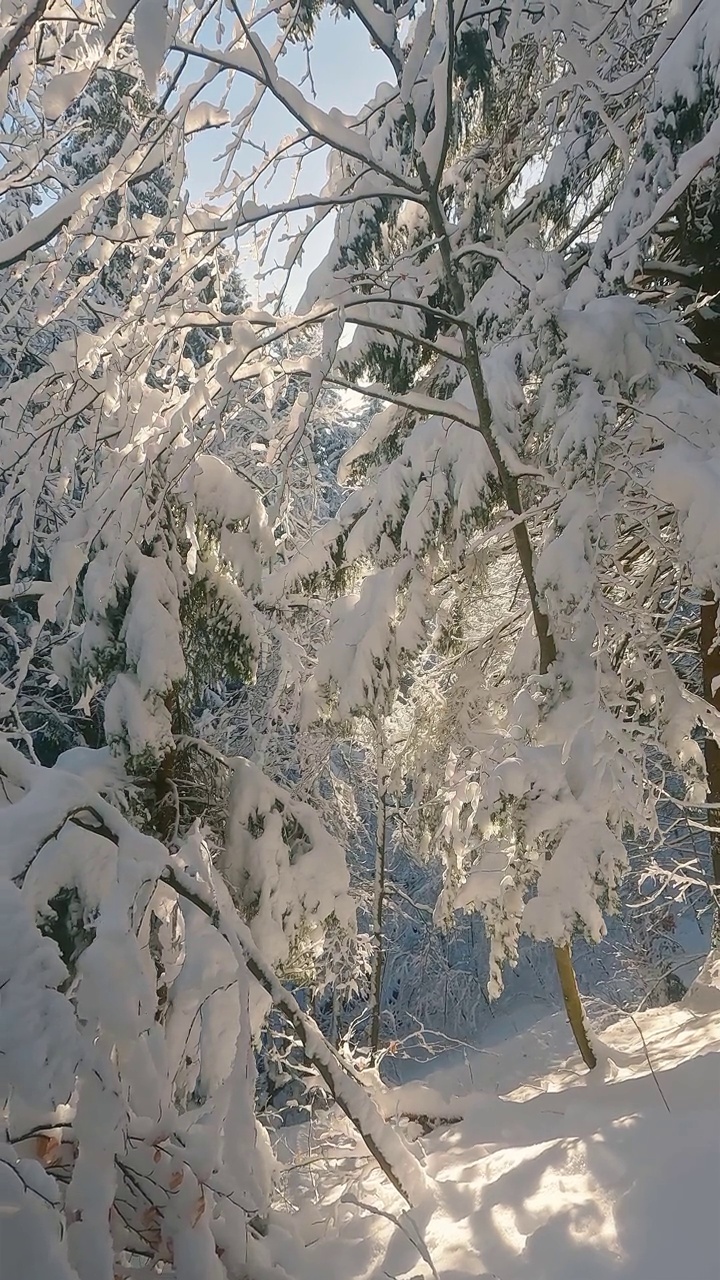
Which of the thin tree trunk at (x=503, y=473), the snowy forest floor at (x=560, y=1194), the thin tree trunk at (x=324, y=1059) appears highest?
the thin tree trunk at (x=503, y=473)

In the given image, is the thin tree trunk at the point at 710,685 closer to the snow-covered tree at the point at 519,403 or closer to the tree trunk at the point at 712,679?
the tree trunk at the point at 712,679

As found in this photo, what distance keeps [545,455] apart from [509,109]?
6.85 feet

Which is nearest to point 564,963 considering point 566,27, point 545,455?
point 545,455

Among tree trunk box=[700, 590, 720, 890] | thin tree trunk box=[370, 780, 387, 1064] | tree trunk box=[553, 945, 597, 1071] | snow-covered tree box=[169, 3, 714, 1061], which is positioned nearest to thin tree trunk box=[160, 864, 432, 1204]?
snow-covered tree box=[169, 3, 714, 1061]

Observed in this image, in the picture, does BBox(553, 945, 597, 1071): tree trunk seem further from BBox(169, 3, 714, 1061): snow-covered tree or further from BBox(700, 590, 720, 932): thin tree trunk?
BBox(700, 590, 720, 932): thin tree trunk

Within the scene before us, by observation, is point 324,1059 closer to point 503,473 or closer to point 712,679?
point 503,473

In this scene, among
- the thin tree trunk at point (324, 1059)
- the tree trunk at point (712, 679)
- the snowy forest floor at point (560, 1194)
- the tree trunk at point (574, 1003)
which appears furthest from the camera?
the tree trunk at point (712, 679)

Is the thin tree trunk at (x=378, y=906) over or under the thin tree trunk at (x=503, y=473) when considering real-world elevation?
under

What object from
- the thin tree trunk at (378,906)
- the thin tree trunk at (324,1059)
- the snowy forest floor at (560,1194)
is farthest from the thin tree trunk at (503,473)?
the thin tree trunk at (378,906)

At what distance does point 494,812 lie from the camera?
3.51m

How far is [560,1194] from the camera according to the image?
2.60 meters

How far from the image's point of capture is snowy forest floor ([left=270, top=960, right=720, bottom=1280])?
224 centimetres

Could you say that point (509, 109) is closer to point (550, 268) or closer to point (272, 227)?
point (550, 268)

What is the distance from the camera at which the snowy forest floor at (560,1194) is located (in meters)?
2.24
